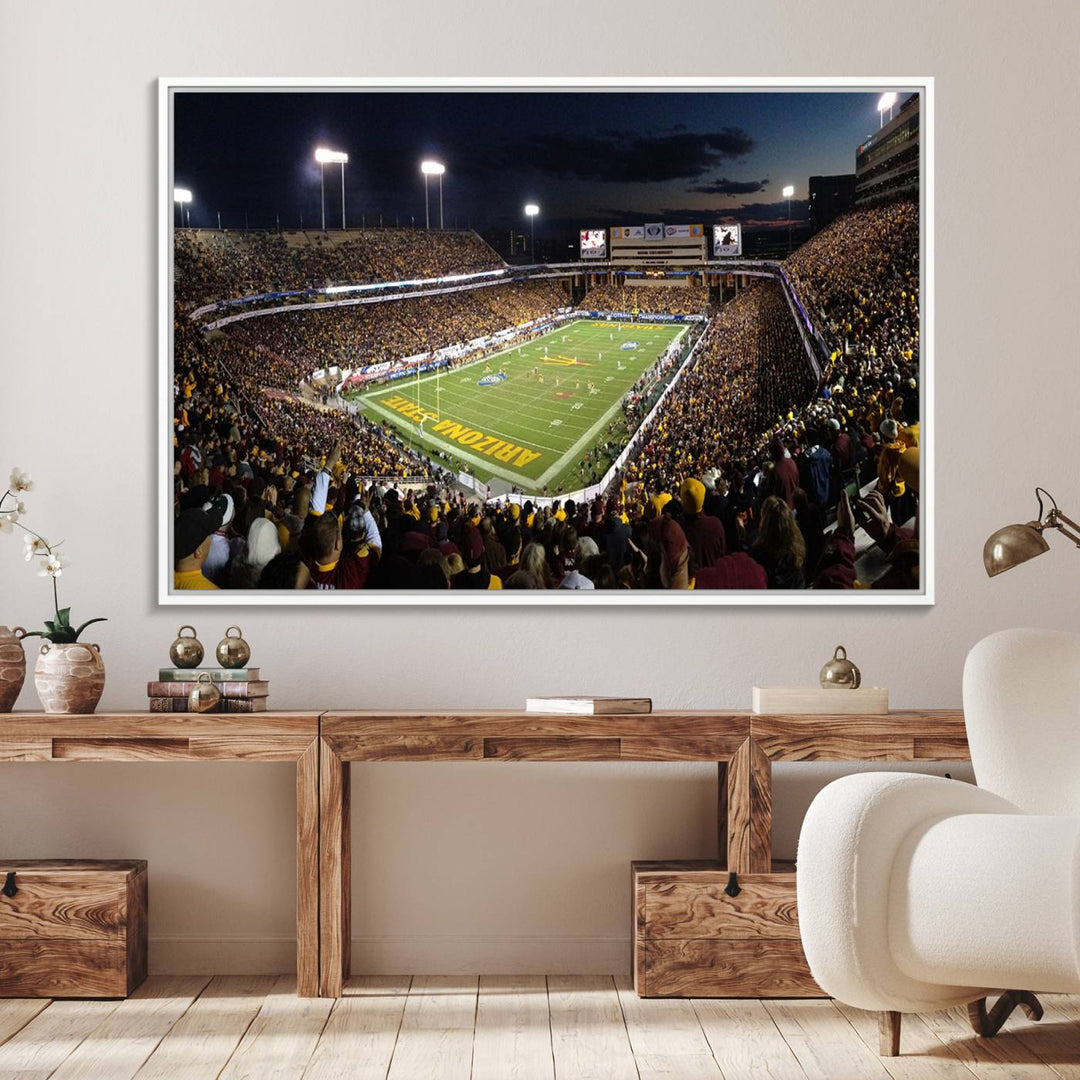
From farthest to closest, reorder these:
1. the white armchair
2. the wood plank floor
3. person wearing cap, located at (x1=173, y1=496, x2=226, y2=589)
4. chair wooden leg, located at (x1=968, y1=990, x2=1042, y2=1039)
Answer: person wearing cap, located at (x1=173, y1=496, x2=226, y2=589) → chair wooden leg, located at (x1=968, y1=990, x2=1042, y2=1039) → the wood plank floor → the white armchair

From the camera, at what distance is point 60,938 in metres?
2.90

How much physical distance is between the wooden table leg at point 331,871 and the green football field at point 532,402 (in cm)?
90

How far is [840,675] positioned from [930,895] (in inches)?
34.4

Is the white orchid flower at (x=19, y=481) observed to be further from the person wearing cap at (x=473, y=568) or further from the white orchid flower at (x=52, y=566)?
the person wearing cap at (x=473, y=568)

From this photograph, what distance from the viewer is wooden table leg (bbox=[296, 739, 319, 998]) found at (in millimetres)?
2912

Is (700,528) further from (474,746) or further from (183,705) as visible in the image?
(183,705)

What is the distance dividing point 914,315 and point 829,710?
3.72ft

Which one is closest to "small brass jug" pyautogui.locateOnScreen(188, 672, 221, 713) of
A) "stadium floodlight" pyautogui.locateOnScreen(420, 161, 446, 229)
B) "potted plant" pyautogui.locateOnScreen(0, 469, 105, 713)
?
"potted plant" pyautogui.locateOnScreen(0, 469, 105, 713)

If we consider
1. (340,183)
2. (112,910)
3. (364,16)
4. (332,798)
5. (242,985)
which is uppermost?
(364,16)

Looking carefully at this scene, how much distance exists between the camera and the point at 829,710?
2.94m

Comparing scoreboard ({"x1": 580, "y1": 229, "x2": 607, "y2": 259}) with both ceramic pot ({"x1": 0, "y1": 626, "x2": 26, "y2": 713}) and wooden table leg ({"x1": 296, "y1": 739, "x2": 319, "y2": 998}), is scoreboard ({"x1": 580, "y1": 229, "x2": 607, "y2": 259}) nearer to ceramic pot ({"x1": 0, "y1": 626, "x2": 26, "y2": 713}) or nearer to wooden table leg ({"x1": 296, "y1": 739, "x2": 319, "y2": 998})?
wooden table leg ({"x1": 296, "y1": 739, "x2": 319, "y2": 998})

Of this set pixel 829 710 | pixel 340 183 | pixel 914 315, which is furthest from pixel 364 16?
pixel 829 710

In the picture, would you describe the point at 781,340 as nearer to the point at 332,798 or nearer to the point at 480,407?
the point at 480,407

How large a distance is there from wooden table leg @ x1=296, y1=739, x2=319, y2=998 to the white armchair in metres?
1.17
